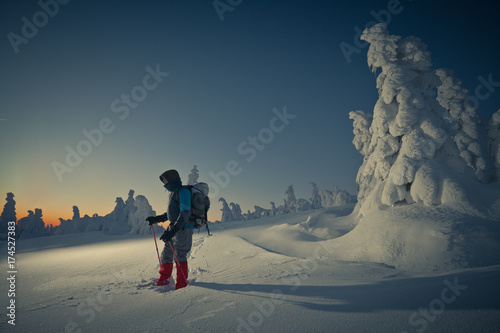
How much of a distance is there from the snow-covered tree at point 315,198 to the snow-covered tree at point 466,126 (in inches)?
1270

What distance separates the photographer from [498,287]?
266 centimetres

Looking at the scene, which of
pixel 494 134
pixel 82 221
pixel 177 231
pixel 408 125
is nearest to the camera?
pixel 177 231

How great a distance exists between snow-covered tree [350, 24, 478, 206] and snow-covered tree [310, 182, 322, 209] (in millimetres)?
34145

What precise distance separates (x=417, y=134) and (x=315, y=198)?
1465 inches

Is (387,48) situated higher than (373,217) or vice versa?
(387,48)

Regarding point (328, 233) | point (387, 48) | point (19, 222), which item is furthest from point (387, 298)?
point (19, 222)

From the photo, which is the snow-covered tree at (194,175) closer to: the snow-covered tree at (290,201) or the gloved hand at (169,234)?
the snow-covered tree at (290,201)

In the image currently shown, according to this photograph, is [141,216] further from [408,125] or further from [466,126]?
[466,126]

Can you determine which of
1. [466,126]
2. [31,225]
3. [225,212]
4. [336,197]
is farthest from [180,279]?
[31,225]

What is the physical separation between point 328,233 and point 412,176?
484 cm

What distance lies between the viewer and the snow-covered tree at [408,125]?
9461 mm

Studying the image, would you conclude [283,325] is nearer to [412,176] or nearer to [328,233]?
[328,233]

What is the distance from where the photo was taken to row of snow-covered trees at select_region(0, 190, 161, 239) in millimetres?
31562

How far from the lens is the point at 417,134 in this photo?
1018cm
